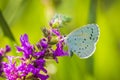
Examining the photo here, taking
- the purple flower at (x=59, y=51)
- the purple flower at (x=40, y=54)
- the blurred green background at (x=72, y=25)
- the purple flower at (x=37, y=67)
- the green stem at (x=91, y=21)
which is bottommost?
the purple flower at (x=37, y=67)

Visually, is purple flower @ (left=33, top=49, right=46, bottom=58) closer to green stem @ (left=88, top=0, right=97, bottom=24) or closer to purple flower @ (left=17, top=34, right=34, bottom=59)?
purple flower @ (left=17, top=34, right=34, bottom=59)

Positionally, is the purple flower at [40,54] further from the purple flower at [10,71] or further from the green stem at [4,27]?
the green stem at [4,27]

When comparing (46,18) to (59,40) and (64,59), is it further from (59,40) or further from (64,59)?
(59,40)

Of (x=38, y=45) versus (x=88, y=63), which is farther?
(x=88, y=63)

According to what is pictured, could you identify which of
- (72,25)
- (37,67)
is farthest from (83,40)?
(72,25)

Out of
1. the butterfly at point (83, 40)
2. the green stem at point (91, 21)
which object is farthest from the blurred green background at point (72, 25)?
the butterfly at point (83, 40)

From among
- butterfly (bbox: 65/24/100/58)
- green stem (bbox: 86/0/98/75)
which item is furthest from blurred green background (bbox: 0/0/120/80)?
butterfly (bbox: 65/24/100/58)

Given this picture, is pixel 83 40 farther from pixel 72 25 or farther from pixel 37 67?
pixel 72 25

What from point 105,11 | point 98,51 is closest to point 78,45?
point 98,51
